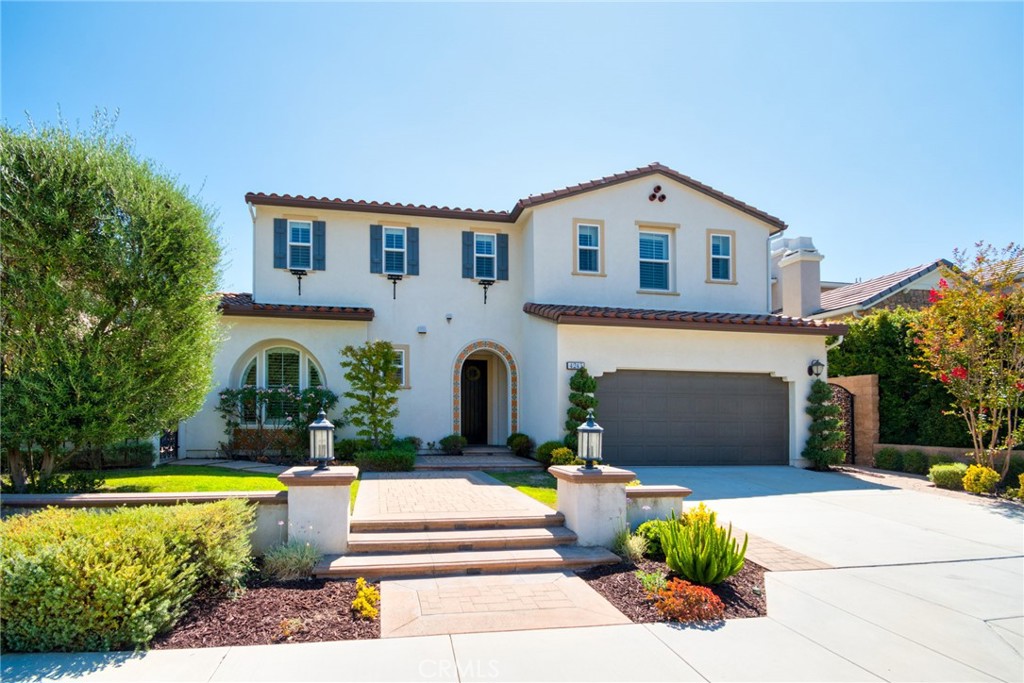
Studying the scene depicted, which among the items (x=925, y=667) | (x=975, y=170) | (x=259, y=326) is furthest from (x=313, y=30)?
(x=975, y=170)

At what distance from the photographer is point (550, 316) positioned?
14.0 meters

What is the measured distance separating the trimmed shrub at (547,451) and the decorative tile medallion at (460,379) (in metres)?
3.17

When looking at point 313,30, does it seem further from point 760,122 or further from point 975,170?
point 975,170

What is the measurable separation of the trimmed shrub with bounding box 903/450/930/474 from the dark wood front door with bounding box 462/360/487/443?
1156cm

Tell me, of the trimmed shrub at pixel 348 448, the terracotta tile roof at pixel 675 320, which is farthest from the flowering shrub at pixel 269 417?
the terracotta tile roof at pixel 675 320

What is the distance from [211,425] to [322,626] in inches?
451

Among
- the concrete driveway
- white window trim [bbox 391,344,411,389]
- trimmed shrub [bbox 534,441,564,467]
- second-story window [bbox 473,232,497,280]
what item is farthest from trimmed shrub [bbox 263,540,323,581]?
second-story window [bbox 473,232,497,280]

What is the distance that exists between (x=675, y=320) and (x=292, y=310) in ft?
32.1

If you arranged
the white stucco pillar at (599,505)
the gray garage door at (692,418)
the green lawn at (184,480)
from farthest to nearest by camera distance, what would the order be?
1. the gray garage door at (692,418)
2. the green lawn at (184,480)
3. the white stucco pillar at (599,505)

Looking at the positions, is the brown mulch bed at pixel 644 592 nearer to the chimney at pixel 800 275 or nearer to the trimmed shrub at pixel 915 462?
the trimmed shrub at pixel 915 462

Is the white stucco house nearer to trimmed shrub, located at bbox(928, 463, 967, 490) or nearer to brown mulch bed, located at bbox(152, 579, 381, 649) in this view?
trimmed shrub, located at bbox(928, 463, 967, 490)

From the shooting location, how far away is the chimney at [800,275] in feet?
67.6

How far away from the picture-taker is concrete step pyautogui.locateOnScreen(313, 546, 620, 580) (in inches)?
249

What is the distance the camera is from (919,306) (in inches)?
836
